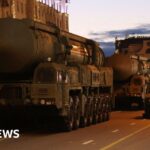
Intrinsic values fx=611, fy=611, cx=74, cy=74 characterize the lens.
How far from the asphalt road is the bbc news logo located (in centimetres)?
22

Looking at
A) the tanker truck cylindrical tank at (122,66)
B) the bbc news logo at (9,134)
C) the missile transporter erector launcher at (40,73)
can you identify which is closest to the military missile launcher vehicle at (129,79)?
the tanker truck cylindrical tank at (122,66)

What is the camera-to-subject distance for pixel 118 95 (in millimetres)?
38812

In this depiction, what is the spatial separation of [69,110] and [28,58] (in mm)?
2302

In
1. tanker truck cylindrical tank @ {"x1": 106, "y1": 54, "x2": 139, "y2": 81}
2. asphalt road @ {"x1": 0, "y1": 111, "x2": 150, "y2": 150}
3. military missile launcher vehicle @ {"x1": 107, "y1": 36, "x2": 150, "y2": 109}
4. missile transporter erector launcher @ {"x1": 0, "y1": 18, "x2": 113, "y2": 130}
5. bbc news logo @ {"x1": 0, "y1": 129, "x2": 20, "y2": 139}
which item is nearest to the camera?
asphalt road @ {"x1": 0, "y1": 111, "x2": 150, "y2": 150}

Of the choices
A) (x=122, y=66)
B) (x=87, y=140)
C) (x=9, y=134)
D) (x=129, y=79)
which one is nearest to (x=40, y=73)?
(x=9, y=134)

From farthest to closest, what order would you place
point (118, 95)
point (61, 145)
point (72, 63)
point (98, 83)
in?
point (118, 95), point (98, 83), point (72, 63), point (61, 145)

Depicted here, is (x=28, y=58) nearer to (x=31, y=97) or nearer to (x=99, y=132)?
Result: (x=31, y=97)

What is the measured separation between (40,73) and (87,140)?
3265 millimetres

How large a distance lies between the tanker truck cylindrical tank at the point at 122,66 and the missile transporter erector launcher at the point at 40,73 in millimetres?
14146

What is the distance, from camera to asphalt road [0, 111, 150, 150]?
15510 mm

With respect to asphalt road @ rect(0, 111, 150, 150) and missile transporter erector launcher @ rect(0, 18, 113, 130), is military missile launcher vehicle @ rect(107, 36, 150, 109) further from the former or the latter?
asphalt road @ rect(0, 111, 150, 150)

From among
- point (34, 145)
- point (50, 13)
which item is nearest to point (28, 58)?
point (34, 145)

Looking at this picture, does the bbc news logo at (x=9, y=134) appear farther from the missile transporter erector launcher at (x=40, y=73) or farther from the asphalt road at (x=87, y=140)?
the missile transporter erector launcher at (x=40, y=73)

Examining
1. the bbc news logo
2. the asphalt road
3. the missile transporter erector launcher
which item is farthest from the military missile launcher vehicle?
the bbc news logo
